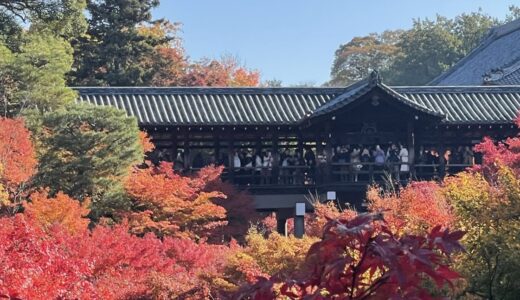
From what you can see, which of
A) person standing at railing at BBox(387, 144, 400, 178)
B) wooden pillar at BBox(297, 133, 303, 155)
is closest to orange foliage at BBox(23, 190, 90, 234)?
wooden pillar at BBox(297, 133, 303, 155)

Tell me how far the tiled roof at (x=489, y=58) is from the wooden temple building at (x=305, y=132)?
41.9ft

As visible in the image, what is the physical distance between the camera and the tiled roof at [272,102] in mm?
23125

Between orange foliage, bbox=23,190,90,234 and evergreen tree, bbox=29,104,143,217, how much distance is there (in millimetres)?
2056

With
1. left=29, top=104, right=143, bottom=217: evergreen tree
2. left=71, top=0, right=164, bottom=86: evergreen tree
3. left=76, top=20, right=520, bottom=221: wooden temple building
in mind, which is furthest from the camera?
left=71, top=0, right=164, bottom=86: evergreen tree

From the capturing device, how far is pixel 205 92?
25062mm

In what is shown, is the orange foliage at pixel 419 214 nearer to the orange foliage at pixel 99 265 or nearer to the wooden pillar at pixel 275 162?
the orange foliage at pixel 99 265

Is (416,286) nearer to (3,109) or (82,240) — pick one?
(82,240)

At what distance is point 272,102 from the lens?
2470 cm

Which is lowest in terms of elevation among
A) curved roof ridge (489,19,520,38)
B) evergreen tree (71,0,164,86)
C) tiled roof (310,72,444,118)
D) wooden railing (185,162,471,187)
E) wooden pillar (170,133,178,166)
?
wooden railing (185,162,471,187)

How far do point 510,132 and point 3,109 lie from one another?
1511 centimetres

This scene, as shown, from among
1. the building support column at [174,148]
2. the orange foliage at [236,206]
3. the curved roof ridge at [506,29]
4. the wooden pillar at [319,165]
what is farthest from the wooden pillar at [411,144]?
the curved roof ridge at [506,29]

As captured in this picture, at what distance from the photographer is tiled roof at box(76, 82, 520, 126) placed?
23.1 metres

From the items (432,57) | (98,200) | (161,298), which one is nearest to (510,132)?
(98,200)

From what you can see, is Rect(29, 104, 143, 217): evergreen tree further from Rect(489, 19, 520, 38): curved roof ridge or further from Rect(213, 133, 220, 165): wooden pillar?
Rect(489, 19, 520, 38): curved roof ridge
